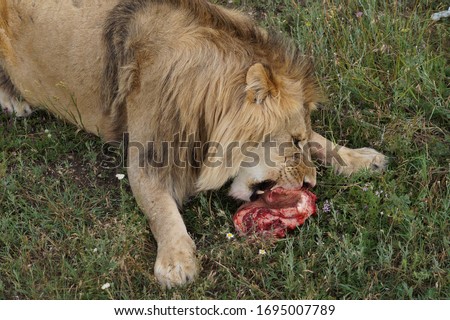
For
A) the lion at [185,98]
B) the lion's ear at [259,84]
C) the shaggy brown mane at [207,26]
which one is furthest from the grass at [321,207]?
the lion's ear at [259,84]

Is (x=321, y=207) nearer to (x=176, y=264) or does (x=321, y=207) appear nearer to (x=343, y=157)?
(x=343, y=157)

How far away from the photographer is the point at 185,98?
3773mm

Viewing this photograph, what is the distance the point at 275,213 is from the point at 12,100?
209 cm

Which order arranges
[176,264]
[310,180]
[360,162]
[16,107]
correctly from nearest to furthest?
[176,264] < [310,180] < [360,162] < [16,107]

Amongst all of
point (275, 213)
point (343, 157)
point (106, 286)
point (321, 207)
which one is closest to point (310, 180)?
point (321, 207)

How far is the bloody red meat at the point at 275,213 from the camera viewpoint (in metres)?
3.90

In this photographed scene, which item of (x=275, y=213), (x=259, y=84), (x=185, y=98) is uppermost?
(x=259, y=84)

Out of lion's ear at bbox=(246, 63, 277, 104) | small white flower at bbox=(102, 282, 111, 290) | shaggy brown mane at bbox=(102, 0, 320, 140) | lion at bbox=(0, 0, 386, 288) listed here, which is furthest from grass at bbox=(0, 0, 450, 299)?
lion's ear at bbox=(246, 63, 277, 104)

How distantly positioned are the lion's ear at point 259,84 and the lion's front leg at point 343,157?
81 centimetres

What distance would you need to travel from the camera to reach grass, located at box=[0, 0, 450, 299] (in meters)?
3.67

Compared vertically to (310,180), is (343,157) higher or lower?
lower

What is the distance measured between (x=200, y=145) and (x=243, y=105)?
358 mm

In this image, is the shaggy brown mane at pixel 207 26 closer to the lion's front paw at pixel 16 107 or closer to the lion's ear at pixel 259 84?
the lion's ear at pixel 259 84

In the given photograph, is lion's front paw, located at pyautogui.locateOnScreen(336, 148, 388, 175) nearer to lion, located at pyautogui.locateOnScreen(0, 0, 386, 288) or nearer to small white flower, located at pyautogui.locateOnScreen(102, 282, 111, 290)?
lion, located at pyautogui.locateOnScreen(0, 0, 386, 288)
